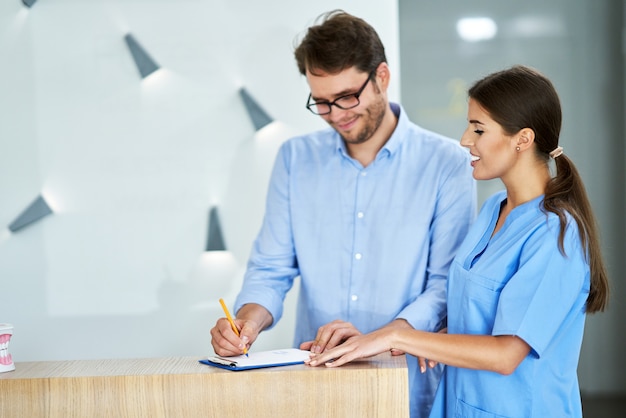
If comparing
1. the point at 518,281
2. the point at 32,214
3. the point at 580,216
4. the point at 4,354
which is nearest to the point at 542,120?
the point at 580,216

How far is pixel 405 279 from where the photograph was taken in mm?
2111

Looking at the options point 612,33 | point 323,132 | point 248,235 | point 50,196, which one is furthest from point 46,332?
point 612,33

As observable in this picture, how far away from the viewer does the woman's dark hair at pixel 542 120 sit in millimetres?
1696

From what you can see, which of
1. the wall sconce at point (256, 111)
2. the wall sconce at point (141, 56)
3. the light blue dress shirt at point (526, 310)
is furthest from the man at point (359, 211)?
the wall sconce at point (141, 56)

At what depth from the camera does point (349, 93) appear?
6.91 feet

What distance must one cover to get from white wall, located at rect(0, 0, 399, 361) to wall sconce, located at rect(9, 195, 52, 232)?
0.08ft

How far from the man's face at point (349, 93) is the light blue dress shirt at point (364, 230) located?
88 millimetres

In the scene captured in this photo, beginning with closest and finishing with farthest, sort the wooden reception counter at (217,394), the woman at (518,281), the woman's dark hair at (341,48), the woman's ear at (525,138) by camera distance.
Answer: the wooden reception counter at (217,394), the woman at (518,281), the woman's ear at (525,138), the woman's dark hair at (341,48)

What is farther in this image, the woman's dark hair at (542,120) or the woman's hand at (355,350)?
the woman's dark hair at (542,120)

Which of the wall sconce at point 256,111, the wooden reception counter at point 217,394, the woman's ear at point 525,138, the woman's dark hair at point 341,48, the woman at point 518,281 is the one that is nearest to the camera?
the wooden reception counter at point 217,394

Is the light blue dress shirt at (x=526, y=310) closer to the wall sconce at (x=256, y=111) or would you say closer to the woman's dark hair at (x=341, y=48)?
the woman's dark hair at (x=341, y=48)

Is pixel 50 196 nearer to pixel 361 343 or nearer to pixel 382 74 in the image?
pixel 382 74

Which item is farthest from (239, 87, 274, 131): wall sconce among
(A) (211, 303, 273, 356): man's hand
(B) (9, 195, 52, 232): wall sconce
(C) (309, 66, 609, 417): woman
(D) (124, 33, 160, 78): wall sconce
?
(C) (309, 66, 609, 417): woman

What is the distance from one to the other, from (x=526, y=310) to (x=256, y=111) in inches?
67.6
